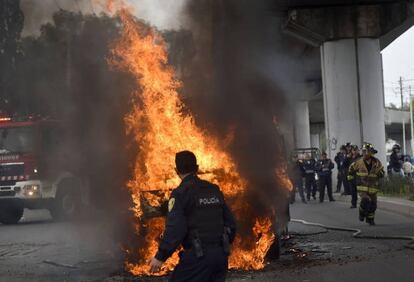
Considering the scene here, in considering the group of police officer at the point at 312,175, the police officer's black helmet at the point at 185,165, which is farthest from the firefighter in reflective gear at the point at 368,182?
the police officer's black helmet at the point at 185,165

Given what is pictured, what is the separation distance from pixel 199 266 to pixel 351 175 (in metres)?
9.21

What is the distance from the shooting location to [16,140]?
15.4m

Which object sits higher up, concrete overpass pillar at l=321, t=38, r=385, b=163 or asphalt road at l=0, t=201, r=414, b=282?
concrete overpass pillar at l=321, t=38, r=385, b=163

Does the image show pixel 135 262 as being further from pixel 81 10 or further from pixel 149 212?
pixel 81 10

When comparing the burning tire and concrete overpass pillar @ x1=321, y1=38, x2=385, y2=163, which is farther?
concrete overpass pillar @ x1=321, y1=38, x2=385, y2=163

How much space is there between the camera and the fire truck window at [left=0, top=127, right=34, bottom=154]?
49.8 ft

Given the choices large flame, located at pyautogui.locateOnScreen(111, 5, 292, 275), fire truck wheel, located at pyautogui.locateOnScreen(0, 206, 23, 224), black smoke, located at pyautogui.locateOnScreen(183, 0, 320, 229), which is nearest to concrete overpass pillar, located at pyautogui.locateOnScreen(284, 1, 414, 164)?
fire truck wheel, located at pyautogui.locateOnScreen(0, 206, 23, 224)

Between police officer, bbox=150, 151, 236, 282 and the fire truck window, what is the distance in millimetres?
11373

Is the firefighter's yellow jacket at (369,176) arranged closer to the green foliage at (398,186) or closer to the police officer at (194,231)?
the green foliage at (398,186)

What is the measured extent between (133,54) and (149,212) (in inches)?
117

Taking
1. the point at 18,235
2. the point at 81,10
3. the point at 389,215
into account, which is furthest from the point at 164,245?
the point at 389,215

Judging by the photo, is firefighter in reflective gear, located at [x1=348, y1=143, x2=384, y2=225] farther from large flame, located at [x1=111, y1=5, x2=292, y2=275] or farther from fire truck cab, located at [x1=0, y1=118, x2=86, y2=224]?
fire truck cab, located at [x1=0, y1=118, x2=86, y2=224]

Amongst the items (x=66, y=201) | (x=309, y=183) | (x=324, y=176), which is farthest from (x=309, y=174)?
(x=66, y=201)

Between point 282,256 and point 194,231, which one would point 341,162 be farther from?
point 194,231
